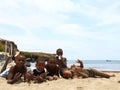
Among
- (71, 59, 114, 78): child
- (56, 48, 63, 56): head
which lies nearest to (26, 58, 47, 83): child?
(56, 48, 63, 56): head

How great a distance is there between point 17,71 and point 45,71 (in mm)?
776

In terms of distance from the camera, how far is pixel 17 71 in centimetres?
870

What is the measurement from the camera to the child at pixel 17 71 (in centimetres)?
844

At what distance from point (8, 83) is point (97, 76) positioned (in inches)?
106

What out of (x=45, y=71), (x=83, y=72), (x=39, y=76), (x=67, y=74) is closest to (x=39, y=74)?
(x=39, y=76)

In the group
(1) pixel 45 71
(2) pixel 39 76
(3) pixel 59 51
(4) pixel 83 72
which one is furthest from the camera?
(3) pixel 59 51

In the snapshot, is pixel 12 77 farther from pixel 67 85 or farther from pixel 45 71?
pixel 67 85

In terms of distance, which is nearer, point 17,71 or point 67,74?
point 17,71

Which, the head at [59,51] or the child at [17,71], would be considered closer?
the child at [17,71]

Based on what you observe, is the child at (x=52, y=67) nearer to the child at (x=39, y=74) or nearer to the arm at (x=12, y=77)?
the child at (x=39, y=74)

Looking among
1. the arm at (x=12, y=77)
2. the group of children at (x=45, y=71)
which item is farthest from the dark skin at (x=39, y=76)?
the arm at (x=12, y=77)

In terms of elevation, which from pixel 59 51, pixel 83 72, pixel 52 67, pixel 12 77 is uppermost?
pixel 59 51

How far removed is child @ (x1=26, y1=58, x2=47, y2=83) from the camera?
8.20 meters

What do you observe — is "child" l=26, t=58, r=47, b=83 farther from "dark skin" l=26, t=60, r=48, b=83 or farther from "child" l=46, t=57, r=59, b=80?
"child" l=46, t=57, r=59, b=80
